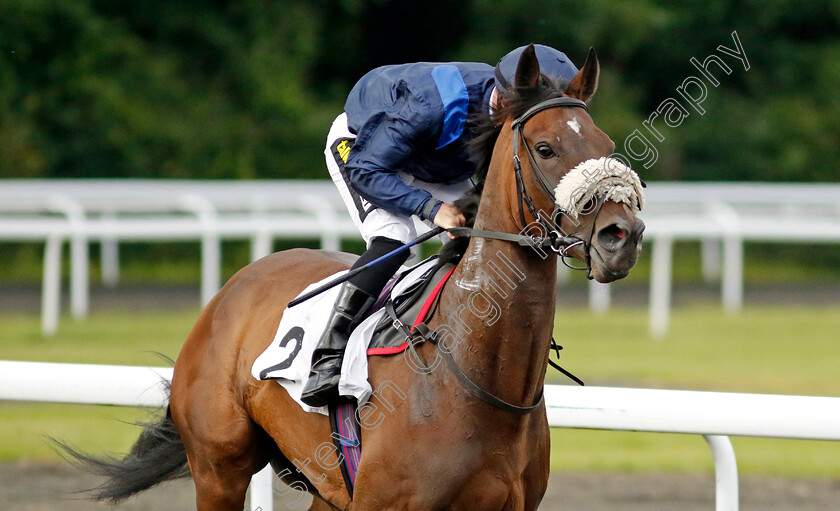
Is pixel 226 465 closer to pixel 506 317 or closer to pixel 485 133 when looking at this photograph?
pixel 506 317

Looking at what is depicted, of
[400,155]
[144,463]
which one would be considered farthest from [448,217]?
[144,463]

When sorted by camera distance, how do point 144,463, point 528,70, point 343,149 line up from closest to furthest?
point 528,70
point 343,149
point 144,463

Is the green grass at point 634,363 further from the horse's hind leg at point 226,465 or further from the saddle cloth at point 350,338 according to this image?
the saddle cloth at point 350,338

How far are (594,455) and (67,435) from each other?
331cm

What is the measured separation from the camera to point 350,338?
3.33 meters

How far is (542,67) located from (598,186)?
1.99 ft

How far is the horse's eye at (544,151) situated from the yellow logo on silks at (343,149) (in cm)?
A: 94

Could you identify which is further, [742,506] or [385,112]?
[742,506]

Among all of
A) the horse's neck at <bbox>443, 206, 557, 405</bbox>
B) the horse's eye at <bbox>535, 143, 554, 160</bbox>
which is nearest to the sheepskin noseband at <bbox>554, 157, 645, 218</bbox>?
the horse's eye at <bbox>535, 143, 554, 160</bbox>

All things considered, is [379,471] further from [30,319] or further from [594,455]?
[30,319]

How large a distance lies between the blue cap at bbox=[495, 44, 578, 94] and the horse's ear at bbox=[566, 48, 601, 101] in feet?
0.19

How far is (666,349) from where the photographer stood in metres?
9.88

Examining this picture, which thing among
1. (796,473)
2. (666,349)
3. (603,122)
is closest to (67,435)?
(796,473)

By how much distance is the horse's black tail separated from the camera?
4.11m
